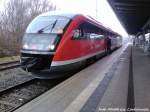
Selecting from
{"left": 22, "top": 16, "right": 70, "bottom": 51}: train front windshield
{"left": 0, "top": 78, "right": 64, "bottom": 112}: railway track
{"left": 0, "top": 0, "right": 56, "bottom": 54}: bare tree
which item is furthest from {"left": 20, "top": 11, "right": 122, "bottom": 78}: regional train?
{"left": 0, "top": 0, "right": 56, "bottom": 54}: bare tree

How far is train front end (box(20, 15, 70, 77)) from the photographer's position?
12.9m

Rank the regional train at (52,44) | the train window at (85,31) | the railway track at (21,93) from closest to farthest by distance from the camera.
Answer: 1. the railway track at (21,93)
2. the regional train at (52,44)
3. the train window at (85,31)

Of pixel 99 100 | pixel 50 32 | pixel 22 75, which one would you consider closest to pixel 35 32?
pixel 50 32

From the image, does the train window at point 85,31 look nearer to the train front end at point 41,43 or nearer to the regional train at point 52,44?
the regional train at point 52,44

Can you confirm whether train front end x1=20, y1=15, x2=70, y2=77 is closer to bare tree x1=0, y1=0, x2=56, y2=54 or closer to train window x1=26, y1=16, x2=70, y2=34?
train window x1=26, y1=16, x2=70, y2=34

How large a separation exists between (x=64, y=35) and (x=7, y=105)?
422 centimetres

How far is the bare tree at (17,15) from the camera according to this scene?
1565 inches

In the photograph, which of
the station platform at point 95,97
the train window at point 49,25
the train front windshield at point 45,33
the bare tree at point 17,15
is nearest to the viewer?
the station platform at point 95,97

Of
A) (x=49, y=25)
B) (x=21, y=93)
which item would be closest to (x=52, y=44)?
(x=49, y=25)

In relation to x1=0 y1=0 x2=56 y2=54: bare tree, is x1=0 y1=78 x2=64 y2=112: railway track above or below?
below

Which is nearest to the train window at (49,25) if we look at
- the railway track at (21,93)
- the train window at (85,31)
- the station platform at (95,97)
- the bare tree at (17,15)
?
the train window at (85,31)

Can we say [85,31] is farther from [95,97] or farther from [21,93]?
[95,97]

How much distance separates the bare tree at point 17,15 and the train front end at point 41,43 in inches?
853

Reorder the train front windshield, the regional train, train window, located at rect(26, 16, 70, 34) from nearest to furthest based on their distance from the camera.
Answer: the regional train
the train front windshield
train window, located at rect(26, 16, 70, 34)
